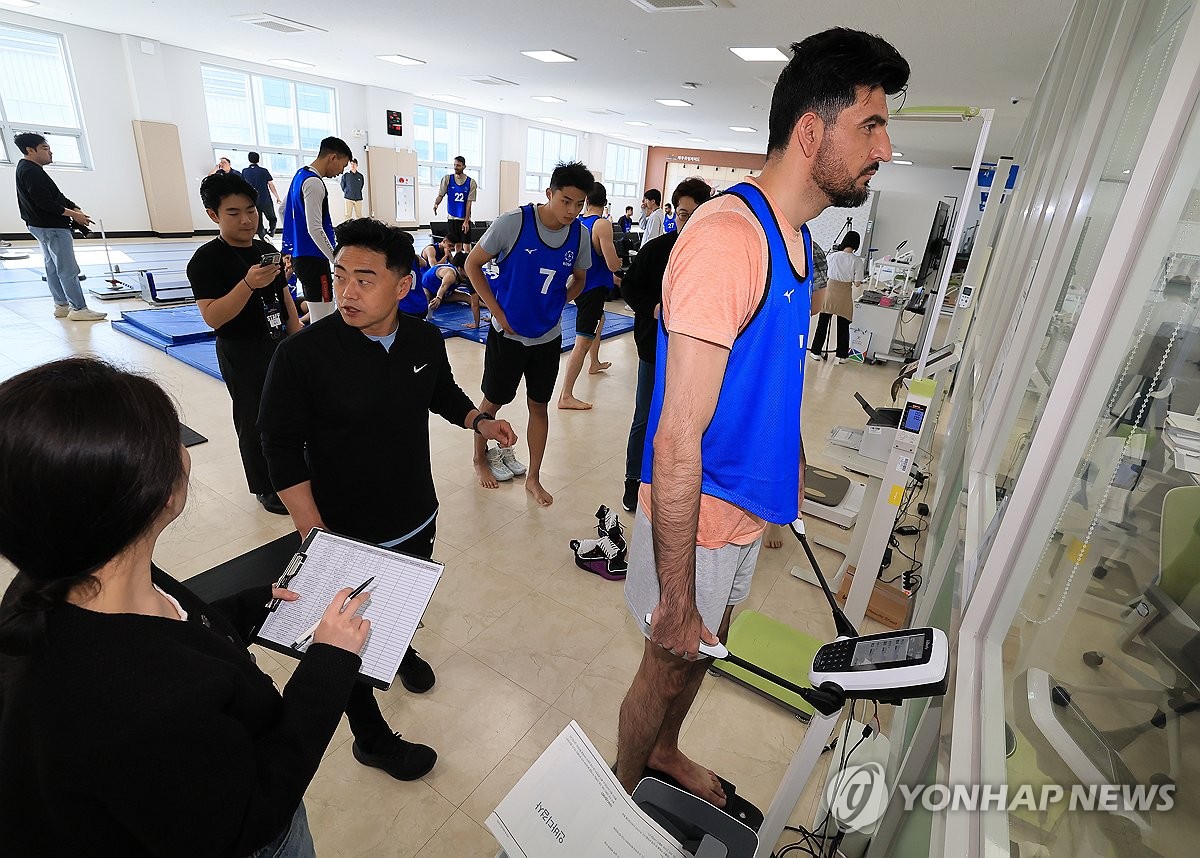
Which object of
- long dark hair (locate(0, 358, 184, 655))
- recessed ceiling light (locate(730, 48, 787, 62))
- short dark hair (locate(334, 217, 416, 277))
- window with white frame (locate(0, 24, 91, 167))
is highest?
recessed ceiling light (locate(730, 48, 787, 62))

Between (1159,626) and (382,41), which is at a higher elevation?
(382,41)

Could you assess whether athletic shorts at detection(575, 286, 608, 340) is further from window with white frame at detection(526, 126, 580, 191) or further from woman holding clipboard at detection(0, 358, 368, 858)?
window with white frame at detection(526, 126, 580, 191)

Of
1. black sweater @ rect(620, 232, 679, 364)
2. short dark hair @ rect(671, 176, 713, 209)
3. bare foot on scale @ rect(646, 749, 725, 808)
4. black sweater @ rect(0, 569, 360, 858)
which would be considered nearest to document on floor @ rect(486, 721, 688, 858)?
black sweater @ rect(0, 569, 360, 858)

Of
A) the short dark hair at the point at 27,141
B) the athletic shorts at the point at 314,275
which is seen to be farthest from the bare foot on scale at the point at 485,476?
the short dark hair at the point at 27,141

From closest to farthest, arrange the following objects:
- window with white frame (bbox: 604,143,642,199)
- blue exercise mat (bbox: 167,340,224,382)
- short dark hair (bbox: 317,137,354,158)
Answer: short dark hair (bbox: 317,137,354,158) < blue exercise mat (bbox: 167,340,224,382) < window with white frame (bbox: 604,143,642,199)

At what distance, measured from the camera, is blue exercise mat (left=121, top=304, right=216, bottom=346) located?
5477mm

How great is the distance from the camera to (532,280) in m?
3.04

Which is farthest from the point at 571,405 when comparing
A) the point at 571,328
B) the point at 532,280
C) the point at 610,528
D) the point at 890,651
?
the point at 890,651


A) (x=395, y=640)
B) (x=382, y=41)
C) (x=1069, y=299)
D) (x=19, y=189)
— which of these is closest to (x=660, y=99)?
(x=382, y=41)

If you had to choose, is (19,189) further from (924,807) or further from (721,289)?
(924,807)

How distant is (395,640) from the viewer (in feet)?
3.75

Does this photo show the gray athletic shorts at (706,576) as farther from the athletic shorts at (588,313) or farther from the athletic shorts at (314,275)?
the athletic shorts at (314,275)

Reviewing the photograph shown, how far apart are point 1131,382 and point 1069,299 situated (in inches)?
25.3

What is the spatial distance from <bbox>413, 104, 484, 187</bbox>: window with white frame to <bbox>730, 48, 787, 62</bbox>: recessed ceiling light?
11.2m
